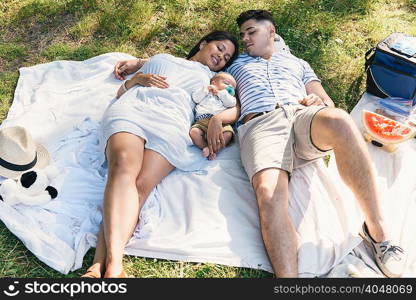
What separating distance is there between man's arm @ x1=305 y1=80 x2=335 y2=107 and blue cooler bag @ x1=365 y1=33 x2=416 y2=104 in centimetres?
70

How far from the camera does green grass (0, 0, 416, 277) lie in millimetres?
5098

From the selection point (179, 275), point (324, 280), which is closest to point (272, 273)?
point (324, 280)

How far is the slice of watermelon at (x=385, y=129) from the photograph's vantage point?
416cm

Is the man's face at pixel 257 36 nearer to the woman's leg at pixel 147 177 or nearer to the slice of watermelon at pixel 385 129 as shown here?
the slice of watermelon at pixel 385 129

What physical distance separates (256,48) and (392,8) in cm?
278

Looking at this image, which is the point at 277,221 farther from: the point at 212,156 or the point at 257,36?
the point at 257,36

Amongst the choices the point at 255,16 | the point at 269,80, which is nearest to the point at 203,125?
the point at 269,80

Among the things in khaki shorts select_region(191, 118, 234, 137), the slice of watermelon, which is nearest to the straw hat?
khaki shorts select_region(191, 118, 234, 137)

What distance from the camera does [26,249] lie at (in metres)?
3.29

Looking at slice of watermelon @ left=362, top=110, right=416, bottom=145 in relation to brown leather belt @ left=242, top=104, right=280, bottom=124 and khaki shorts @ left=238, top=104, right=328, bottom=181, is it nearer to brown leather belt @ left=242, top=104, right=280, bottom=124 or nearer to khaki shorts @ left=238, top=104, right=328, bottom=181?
khaki shorts @ left=238, top=104, right=328, bottom=181

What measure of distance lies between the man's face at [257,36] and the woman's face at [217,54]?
183 mm

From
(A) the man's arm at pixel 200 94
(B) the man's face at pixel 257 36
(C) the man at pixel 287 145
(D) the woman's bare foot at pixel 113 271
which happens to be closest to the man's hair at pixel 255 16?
(B) the man's face at pixel 257 36

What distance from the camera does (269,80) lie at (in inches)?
164

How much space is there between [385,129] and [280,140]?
118 centimetres
